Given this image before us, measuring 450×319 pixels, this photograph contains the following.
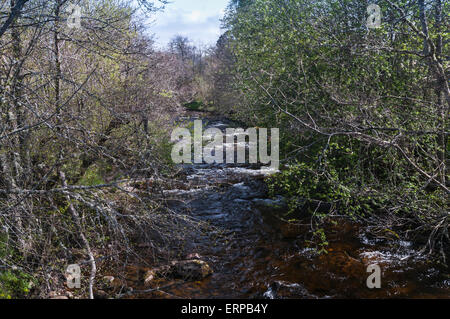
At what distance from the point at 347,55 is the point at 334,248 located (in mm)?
3921

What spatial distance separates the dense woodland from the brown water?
1.38 feet

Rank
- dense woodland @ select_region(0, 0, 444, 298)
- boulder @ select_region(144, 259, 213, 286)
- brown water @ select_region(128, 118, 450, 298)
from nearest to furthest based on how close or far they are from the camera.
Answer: dense woodland @ select_region(0, 0, 444, 298) → brown water @ select_region(128, 118, 450, 298) → boulder @ select_region(144, 259, 213, 286)

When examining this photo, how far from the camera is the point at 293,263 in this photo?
5.86 meters

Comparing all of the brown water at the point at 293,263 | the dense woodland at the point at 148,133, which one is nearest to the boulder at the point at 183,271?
the brown water at the point at 293,263

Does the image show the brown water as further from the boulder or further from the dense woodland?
the dense woodland

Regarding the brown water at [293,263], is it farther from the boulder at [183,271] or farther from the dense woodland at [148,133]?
the dense woodland at [148,133]

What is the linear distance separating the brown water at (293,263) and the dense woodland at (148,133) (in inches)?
16.5

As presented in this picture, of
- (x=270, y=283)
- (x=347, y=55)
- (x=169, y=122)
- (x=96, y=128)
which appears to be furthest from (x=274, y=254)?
(x=169, y=122)

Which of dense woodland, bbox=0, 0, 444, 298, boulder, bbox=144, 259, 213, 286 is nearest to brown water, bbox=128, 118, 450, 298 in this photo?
boulder, bbox=144, 259, 213, 286

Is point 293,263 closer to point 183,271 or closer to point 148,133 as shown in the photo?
point 183,271

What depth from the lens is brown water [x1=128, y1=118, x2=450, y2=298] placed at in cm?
502

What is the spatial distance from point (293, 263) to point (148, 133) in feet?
12.9

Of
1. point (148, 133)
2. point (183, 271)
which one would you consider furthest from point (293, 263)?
point (148, 133)
